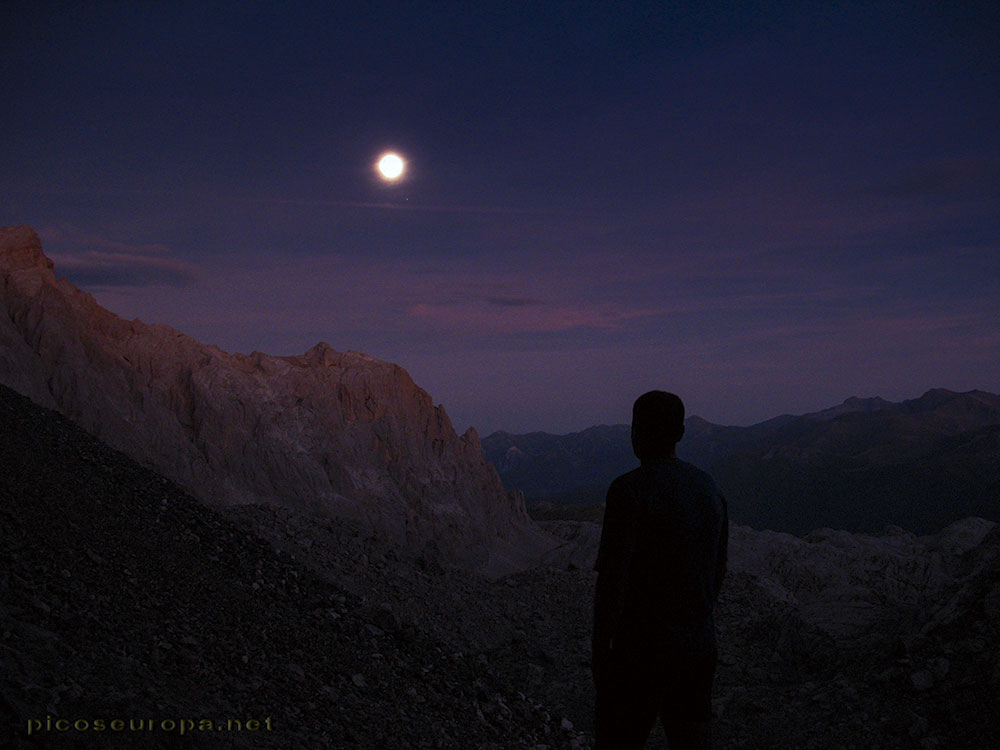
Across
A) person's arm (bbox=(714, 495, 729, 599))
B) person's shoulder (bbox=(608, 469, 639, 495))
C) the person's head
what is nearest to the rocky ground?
person's shoulder (bbox=(608, 469, 639, 495))

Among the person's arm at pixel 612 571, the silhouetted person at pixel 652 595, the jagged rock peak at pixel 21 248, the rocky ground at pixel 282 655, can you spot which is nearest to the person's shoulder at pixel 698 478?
the silhouetted person at pixel 652 595

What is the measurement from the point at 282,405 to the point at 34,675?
26.2m

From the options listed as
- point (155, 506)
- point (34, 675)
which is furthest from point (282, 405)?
point (34, 675)

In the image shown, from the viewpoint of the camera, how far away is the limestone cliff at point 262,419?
20.9 m

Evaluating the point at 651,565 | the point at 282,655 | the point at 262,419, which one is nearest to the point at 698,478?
the point at 651,565

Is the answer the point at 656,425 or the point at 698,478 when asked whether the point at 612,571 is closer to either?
the point at 698,478

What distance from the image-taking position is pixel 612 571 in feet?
12.4

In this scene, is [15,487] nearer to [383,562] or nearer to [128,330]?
[383,562]

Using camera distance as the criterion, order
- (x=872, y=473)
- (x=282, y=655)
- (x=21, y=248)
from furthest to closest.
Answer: (x=872, y=473) → (x=21, y=248) → (x=282, y=655)

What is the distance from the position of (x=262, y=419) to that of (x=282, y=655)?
22740mm

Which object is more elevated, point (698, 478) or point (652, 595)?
point (698, 478)

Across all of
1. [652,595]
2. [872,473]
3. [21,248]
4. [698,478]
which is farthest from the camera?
[872,473]

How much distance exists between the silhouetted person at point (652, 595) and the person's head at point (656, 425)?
0.01 meters

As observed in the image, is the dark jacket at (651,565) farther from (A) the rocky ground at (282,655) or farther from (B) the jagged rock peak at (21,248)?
(B) the jagged rock peak at (21,248)
